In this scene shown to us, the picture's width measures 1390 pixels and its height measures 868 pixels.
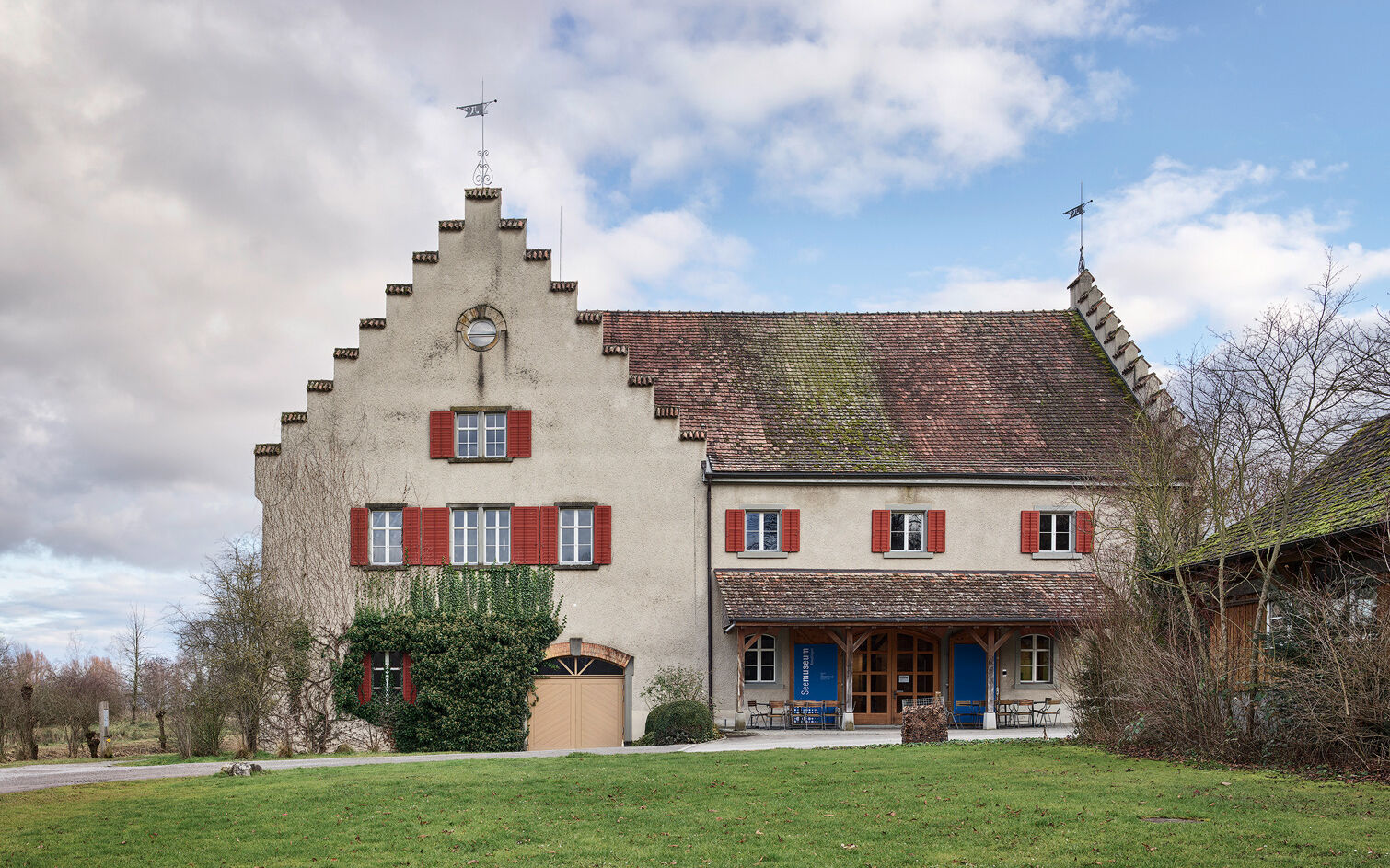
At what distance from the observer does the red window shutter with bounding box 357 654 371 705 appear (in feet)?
88.7

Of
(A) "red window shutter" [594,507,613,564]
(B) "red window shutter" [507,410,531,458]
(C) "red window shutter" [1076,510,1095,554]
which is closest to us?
(A) "red window shutter" [594,507,613,564]

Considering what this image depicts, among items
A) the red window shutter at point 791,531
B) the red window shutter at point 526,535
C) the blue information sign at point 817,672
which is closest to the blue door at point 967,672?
the blue information sign at point 817,672

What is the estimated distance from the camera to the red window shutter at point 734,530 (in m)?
28.4

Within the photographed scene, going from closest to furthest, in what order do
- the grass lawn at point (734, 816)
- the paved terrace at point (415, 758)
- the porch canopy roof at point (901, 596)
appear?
the grass lawn at point (734, 816) < the paved terrace at point (415, 758) < the porch canopy roof at point (901, 596)

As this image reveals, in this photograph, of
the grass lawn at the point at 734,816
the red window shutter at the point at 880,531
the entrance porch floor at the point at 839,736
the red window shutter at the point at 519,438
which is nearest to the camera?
the grass lawn at the point at 734,816

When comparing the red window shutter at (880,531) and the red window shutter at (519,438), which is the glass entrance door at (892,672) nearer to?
the red window shutter at (880,531)

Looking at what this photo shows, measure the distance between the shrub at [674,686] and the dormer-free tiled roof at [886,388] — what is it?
15.6ft

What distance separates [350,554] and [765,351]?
1195 centimetres

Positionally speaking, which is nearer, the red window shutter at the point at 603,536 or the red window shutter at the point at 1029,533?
the red window shutter at the point at 603,536

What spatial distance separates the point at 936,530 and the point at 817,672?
14.5 ft

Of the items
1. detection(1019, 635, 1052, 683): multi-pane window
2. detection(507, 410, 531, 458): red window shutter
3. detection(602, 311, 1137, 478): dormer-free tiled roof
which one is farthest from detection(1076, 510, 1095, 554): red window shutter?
detection(507, 410, 531, 458): red window shutter

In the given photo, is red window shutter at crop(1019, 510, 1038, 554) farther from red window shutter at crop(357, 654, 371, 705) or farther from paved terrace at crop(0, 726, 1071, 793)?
red window shutter at crop(357, 654, 371, 705)

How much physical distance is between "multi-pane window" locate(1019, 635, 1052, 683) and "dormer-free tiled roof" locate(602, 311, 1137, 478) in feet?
13.1

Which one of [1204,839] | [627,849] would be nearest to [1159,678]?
[1204,839]
